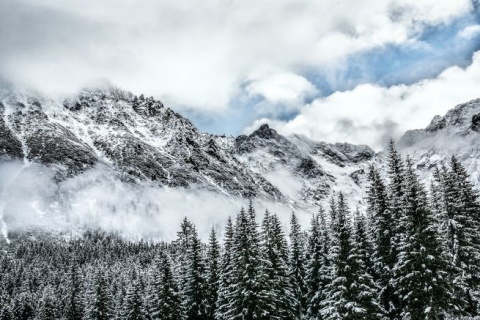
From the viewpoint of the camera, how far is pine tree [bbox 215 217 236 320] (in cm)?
4584

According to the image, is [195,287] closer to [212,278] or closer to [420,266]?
[212,278]

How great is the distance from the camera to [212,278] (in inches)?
2203

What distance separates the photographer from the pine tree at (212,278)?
54.8 m

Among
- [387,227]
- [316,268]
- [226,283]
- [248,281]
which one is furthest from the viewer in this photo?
[316,268]

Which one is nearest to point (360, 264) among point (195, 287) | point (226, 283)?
point (226, 283)

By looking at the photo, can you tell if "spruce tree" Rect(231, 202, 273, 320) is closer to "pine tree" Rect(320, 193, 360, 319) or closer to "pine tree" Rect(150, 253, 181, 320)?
"pine tree" Rect(320, 193, 360, 319)

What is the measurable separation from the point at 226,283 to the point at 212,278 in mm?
4194

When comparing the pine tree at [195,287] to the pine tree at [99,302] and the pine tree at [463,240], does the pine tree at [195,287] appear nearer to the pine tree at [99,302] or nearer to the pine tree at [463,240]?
the pine tree at [99,302]

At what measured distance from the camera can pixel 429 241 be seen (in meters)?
34.4

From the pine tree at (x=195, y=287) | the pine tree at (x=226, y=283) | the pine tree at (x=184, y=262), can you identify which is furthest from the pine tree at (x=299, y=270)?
the pine tree at (x=184, y=262)

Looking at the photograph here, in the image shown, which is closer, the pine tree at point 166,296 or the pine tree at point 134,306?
the pine tree at point 166,296

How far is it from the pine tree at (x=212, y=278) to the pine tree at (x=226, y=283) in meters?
1.27

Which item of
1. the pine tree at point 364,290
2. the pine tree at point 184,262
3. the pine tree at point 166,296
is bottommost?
the pine tree at point 364,290

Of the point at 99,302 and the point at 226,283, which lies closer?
the point at 226,283
